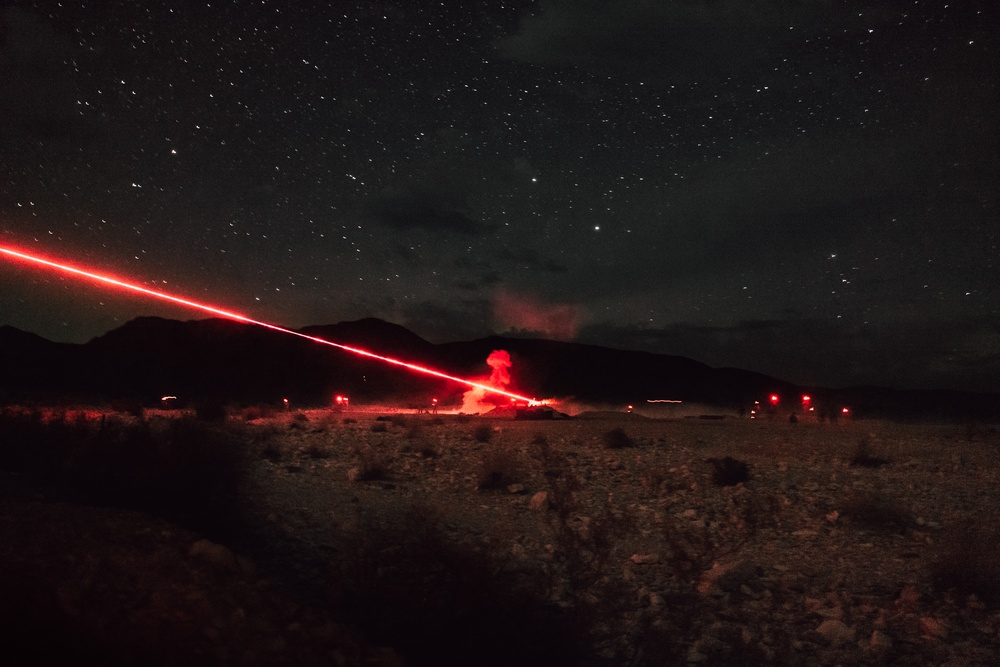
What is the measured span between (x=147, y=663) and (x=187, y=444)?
6648 mm

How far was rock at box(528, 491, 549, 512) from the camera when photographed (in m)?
11.5

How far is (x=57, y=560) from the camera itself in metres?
5.59

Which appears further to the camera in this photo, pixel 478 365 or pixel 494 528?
pixel 478 365

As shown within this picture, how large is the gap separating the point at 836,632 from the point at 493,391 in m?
43.0

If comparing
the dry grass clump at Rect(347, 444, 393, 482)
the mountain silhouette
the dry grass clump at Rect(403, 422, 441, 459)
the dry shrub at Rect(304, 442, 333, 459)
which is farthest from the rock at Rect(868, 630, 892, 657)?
the mountain silhouette

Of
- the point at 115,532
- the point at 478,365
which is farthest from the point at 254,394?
the point at 115,532

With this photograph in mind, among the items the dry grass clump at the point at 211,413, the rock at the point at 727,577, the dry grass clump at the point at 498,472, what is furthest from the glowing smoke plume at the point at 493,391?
the rock at the point at 727,577

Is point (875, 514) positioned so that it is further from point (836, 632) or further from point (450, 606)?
point (450, 606)

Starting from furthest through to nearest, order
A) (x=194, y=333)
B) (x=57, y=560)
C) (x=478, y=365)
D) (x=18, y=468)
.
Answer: (x=478, y=365) < (x=194, y=333) < (x=18, y=468) < (x=57, y=560)

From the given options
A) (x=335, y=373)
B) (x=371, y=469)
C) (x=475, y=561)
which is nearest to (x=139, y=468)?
(x=371, y=469)

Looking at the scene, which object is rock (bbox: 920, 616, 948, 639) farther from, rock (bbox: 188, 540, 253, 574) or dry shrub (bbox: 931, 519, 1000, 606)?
rock (bbox: 188, 540, 253, 574)

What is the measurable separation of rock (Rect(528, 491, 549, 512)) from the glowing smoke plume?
34.1 m

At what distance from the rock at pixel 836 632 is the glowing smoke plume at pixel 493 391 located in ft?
129

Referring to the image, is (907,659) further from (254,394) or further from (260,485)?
(254,394)
